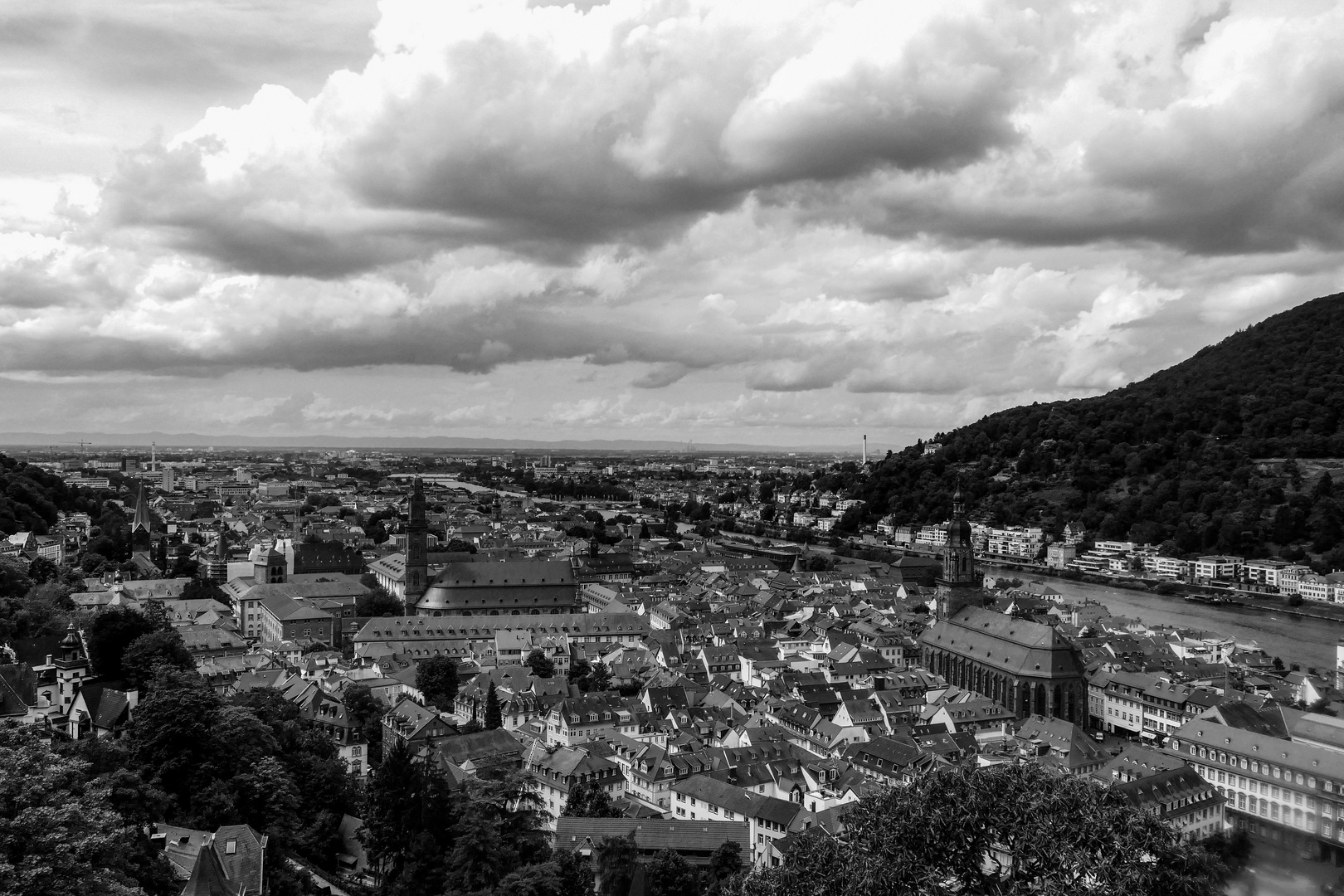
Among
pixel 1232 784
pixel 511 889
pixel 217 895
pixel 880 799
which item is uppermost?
pixel 880 799

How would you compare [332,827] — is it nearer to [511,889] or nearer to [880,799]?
[511,889]

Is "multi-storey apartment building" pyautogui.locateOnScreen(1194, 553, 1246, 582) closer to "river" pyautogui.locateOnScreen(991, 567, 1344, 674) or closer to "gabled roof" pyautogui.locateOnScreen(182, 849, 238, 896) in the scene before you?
"river" pyautogui.locateOnScreen(991, 567, 1344, 674)

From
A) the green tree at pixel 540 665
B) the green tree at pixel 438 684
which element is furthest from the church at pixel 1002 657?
the green tree at pixel 438 684

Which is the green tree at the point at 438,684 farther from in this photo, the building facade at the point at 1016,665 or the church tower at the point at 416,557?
the building facade at the point at 1016,665

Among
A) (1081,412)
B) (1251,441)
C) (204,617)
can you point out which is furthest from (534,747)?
(1081,412)

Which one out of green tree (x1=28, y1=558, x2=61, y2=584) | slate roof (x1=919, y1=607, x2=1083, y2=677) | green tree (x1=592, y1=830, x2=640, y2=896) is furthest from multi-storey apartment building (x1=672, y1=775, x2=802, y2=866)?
green tree (x1=28, y1=558, x2=61, y2=584)

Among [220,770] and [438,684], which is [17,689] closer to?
[220,770]
